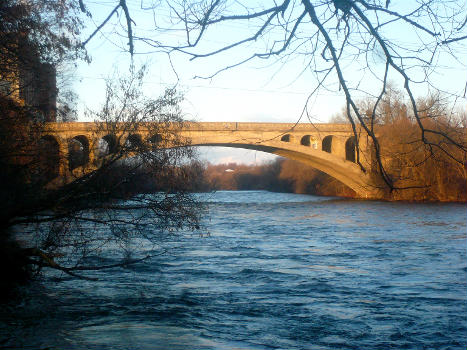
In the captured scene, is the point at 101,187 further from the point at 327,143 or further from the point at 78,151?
the point at 327,143

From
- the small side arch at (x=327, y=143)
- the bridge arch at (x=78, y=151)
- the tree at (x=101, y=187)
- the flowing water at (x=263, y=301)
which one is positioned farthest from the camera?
the small side arch at (x=327, y=143)

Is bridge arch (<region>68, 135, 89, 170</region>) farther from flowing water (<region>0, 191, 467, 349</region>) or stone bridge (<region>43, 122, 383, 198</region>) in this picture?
flowing water (<region>0, 191, 467, 349</region>)

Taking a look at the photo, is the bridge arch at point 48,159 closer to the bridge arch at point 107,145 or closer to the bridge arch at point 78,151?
the bridge arch at point 78,151

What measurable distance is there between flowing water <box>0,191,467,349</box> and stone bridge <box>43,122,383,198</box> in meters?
1.84

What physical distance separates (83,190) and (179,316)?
208 cm

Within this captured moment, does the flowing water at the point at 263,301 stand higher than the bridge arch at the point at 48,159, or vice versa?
the bridge arch at the point at 48,159

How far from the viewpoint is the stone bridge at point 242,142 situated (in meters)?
7.85

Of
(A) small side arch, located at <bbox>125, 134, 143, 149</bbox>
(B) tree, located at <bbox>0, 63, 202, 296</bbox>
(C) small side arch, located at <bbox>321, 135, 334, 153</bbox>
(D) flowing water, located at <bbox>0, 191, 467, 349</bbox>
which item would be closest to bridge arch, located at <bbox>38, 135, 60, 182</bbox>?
(B) tree, located at <bbox>0, 63, 202, 296</bbox>

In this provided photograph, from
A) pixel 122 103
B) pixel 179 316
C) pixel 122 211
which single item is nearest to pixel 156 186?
pixel 122 211

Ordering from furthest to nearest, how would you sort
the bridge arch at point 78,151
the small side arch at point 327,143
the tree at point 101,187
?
the small side arch at point 327,143
the bridge arch at point 78,151
the tree at point 101,187

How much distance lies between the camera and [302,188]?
40562 mm

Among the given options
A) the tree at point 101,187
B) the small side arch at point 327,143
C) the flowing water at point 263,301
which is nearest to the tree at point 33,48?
the tree at point 101,187

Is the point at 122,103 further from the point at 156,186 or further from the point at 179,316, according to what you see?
the point at 179,316

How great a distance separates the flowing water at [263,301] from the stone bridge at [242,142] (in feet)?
6.04
